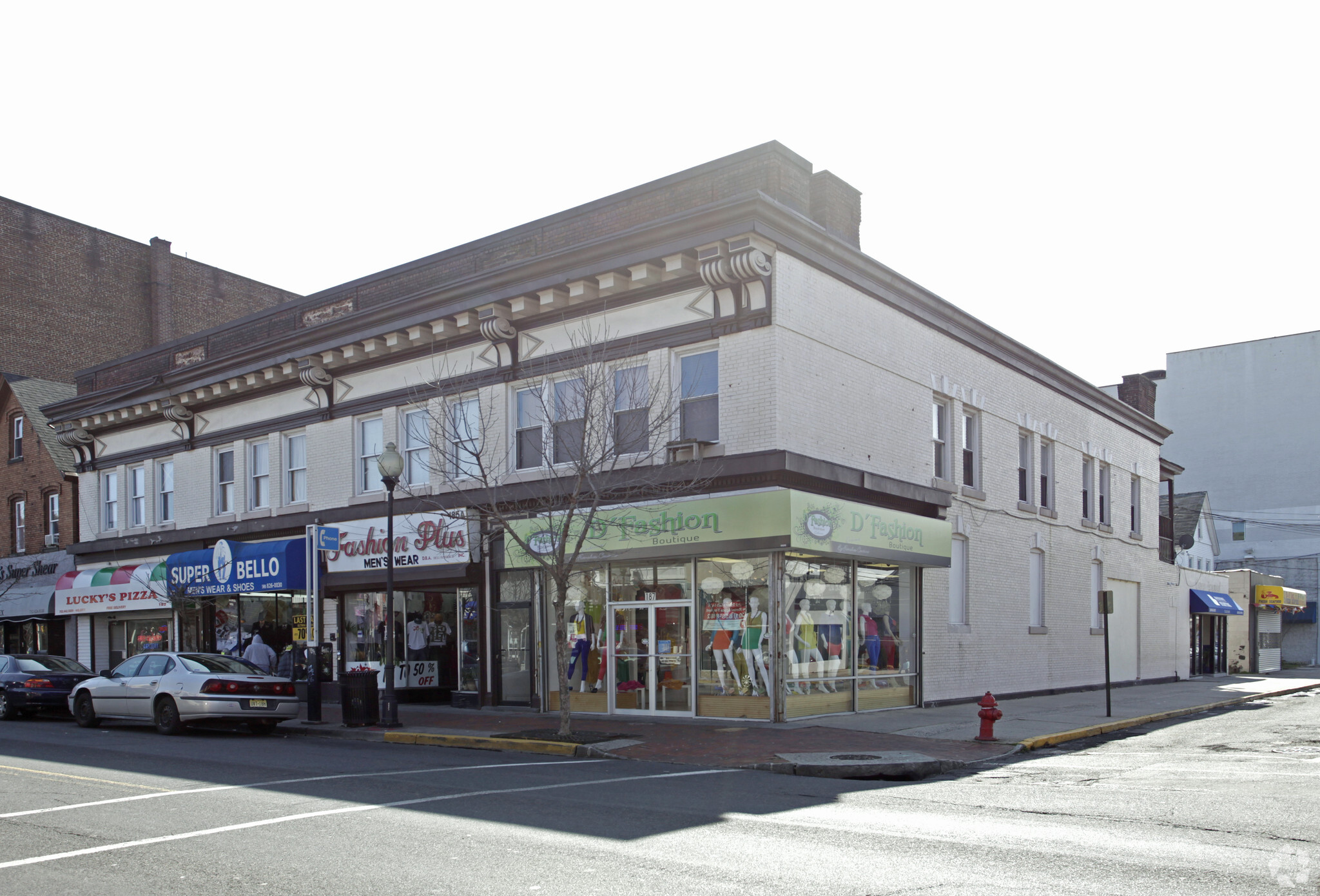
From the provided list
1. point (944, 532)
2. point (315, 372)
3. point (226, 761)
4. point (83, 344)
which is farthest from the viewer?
point (83, 344)

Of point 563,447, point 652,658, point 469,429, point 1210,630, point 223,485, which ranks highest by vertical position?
point 469,429

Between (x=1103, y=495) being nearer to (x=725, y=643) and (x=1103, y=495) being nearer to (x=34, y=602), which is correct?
Answer: (x=725, y=643)

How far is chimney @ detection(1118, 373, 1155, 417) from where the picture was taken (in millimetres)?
36375

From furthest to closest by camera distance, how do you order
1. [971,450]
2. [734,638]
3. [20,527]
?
[20,527] → [971,450] → [734,638]

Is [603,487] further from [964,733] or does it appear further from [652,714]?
[964,733]

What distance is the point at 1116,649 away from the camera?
3061 centimetres

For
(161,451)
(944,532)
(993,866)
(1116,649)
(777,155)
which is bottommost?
(1116,649)

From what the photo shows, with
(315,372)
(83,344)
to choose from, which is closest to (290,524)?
(315,372)

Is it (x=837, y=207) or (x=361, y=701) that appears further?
(x=837, y=207)

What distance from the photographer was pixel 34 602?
3300 cm

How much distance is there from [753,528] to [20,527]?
28.4 meters

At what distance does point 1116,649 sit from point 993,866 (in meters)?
25.3

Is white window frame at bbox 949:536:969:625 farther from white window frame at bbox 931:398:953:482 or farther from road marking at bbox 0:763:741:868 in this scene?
road marking at bbox 0:763:741:868

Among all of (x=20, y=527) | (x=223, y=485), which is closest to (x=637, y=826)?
(x=223, y=485)
